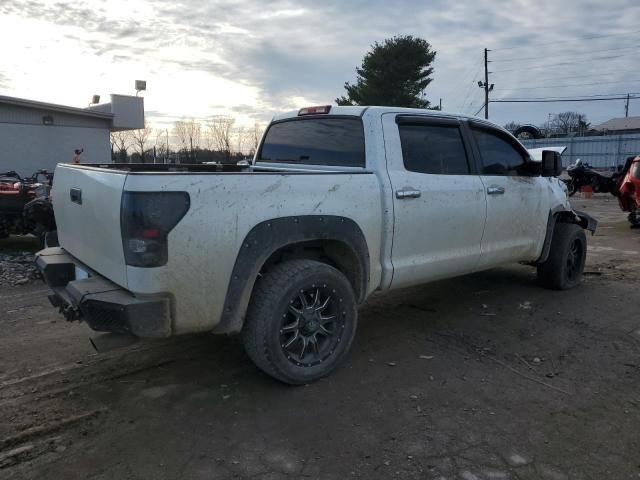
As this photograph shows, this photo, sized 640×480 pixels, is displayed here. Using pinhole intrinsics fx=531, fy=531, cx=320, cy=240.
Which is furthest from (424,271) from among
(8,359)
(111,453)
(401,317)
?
(8,359)

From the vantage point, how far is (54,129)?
2008 centimetres

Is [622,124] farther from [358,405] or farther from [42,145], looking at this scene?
[358,405]

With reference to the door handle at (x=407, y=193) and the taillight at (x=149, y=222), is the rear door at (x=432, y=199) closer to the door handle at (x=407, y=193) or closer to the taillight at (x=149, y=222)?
the door handle at (x=407, y=193)

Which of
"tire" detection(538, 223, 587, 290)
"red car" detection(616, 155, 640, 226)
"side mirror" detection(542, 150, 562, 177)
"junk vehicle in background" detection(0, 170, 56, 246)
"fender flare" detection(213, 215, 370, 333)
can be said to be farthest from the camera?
"red car" detection(616, 155, 640, 226)

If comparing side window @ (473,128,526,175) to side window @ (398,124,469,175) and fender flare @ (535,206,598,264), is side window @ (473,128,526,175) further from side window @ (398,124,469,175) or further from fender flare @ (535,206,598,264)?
fender flare @ (535,206,598,264)

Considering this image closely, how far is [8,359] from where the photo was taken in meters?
4.19

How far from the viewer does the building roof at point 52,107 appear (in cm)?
1819

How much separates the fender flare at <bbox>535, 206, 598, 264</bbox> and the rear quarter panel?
332 centimetres

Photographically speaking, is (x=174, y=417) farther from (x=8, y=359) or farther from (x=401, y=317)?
(x=401, y=317)

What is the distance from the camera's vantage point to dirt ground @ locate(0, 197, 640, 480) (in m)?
2.83

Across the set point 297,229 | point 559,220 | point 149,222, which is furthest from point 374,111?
point 559,220

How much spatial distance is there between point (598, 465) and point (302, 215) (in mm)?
2209

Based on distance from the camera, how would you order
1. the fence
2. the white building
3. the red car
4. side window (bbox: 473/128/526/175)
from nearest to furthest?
side window (bbox: 473/128/526/175)
the red car
the white building
the fence

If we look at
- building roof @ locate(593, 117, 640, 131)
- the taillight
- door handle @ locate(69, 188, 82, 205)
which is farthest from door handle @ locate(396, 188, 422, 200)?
building roof @ locate(593, 117, 640, 131)
